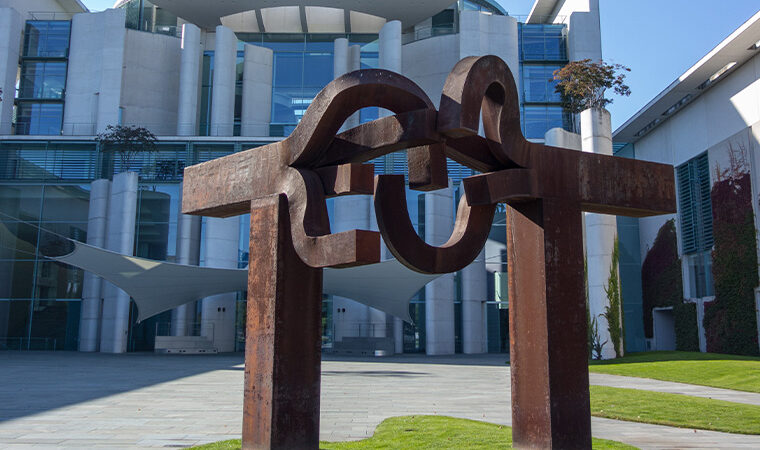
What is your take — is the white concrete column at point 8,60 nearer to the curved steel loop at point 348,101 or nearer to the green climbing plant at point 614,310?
the green climbing plant at point 614,310

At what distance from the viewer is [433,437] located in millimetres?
6680

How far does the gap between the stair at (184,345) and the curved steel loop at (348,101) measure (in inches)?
889

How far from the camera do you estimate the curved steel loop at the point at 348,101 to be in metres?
4.70

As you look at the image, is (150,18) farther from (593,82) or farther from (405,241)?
(405,241)

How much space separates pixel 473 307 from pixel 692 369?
40.2 ft

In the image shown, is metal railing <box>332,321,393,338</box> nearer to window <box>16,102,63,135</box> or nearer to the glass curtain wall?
the glass curtain wall

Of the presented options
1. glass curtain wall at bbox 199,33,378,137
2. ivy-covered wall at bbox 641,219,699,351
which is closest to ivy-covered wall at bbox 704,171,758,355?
ivy-covered wall at bbox 641,219,699,351

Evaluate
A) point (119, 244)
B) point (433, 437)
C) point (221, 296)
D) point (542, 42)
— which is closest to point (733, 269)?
point (542, 42)

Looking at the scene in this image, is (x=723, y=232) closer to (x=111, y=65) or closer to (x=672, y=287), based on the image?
(x=672, y=287)

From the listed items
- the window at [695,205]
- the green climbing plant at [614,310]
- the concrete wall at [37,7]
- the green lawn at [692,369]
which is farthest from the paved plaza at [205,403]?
the concrete wall at [37,7]

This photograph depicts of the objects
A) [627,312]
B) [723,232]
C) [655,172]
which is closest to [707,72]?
[723,232]

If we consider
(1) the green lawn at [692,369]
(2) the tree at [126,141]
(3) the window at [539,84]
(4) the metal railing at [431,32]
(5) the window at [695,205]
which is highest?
(4) the metal railing at [431,32]

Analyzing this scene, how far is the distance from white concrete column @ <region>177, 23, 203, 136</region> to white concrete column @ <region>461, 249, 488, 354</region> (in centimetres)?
1444

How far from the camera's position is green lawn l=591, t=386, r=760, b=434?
8.16m
